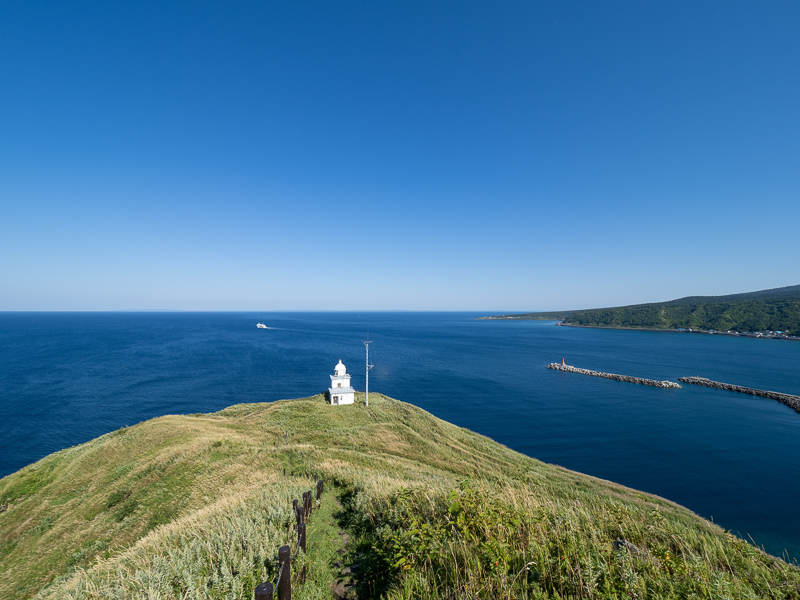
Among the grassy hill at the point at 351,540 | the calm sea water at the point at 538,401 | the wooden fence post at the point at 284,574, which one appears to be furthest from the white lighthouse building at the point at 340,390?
the wooden fence post at the point at 284,574

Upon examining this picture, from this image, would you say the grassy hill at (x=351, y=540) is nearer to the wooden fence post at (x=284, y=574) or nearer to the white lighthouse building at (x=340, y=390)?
the wooden fence post at (x=284, y=574)

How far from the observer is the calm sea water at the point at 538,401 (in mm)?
32719

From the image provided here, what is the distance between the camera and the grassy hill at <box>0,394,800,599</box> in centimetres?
546

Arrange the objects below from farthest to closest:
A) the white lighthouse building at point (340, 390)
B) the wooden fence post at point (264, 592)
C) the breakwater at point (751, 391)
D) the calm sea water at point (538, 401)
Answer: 1. the breakwater at point (751, 391)
2. the white lighthouse building at point (340, 390)
3. the calm sea water at point (538, 401)
4. the wooden fence post at point (264, 592)

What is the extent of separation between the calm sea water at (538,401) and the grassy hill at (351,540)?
15.9m

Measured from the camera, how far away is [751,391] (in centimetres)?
6216

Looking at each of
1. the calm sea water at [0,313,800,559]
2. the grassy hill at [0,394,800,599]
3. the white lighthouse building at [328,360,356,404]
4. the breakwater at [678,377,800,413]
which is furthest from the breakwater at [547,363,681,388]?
the white lighthouse building at [328,360,356,404]

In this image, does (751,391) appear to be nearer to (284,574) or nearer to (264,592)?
(284,574)

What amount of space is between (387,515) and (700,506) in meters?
36.3

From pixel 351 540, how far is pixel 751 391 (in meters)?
91.6

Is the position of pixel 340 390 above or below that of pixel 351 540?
below

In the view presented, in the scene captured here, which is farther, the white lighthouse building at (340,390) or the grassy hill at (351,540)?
the white lighthouse building at (340,390)

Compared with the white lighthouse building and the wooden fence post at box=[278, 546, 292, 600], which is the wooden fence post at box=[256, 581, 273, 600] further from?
the white lighthouse building

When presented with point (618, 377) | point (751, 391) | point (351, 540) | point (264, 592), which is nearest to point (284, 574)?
point (264, 592)
